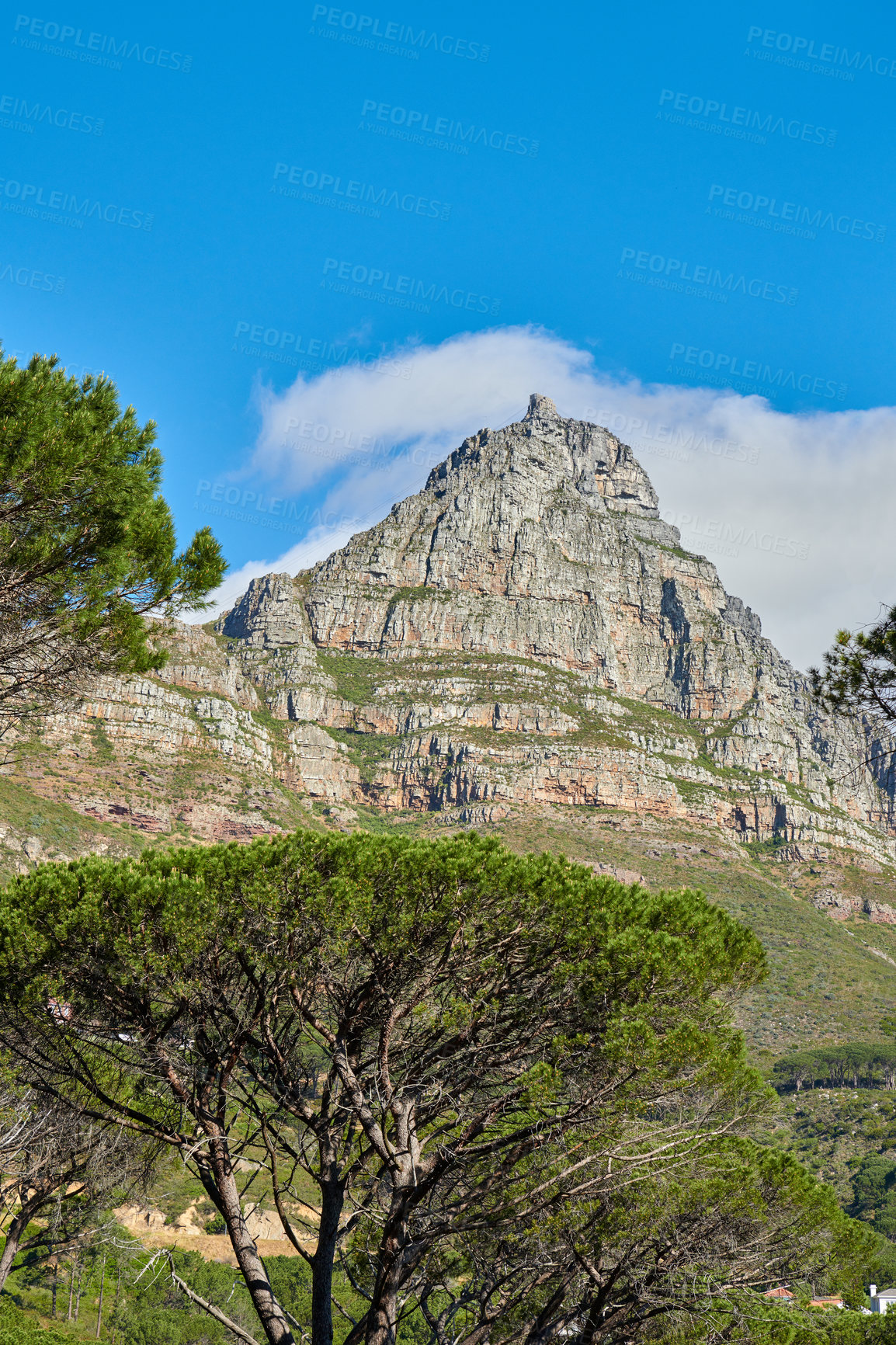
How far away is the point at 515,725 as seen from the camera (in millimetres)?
112375

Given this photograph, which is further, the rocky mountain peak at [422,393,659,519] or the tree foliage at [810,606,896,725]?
the rocky mountain peak at [422,393,659,519]

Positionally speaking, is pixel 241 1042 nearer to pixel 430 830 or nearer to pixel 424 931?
pixel 424 931

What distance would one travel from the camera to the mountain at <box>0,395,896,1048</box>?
253 ft

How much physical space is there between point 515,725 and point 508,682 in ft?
33.0

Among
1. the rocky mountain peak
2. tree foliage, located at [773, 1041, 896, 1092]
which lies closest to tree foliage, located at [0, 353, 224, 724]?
tree foliage, located at [773, 1041, 896, 1092]

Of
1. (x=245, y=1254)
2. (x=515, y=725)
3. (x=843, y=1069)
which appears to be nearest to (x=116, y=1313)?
(x=245, y=1254)

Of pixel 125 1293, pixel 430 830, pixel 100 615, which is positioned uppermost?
pixel 100 615

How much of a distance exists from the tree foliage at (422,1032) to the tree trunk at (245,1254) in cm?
3

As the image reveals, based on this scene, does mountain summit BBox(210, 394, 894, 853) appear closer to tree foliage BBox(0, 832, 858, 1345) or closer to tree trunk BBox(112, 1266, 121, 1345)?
tree trunk BBox(112, 1266, 121, 1345)

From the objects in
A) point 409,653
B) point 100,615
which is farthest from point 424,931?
point 409,653

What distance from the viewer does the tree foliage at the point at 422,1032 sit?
801 centimetres

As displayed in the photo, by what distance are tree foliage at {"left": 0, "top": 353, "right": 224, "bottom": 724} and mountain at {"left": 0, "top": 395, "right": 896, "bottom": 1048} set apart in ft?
143

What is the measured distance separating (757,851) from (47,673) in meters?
112

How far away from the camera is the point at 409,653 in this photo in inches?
5017
